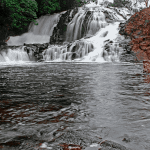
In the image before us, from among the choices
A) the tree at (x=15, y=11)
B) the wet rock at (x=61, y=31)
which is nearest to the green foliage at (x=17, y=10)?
the tree at (x=15, y=11)

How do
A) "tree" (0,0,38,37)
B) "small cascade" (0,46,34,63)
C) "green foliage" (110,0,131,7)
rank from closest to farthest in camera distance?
"small cascade" (0,46,34,63) < "tree" (0,0,38,37) < "green foliage" (110,0,131,7)

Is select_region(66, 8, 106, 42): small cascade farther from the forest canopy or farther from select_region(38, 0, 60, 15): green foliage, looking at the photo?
select_region(38, 0, 60, 15): green foliage

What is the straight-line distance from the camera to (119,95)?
3.43m

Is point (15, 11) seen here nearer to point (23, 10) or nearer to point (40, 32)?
point (23, 10)

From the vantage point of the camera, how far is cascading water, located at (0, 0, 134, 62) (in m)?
16.1

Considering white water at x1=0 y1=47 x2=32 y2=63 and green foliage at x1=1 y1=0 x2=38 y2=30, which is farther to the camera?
green foliage at x1=1 y1=0 x2=38 y2=30

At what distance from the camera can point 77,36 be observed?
2205 centimetres

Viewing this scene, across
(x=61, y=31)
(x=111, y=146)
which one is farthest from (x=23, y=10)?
(x=111, y=146)

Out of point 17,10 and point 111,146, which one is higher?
point 17,10

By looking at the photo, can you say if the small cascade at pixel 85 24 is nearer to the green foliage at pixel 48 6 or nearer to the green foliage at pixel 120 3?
the green foliage at pixel 48 6

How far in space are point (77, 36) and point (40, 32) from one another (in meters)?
7.68

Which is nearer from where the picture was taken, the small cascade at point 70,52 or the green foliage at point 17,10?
the small cascade at point 70,52

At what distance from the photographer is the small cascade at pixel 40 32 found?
84.9 ft

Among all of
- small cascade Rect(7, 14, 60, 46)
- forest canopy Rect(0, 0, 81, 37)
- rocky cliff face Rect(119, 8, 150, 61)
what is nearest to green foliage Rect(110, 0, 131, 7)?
forest canopy Rect(0, 0, 81, 37)
